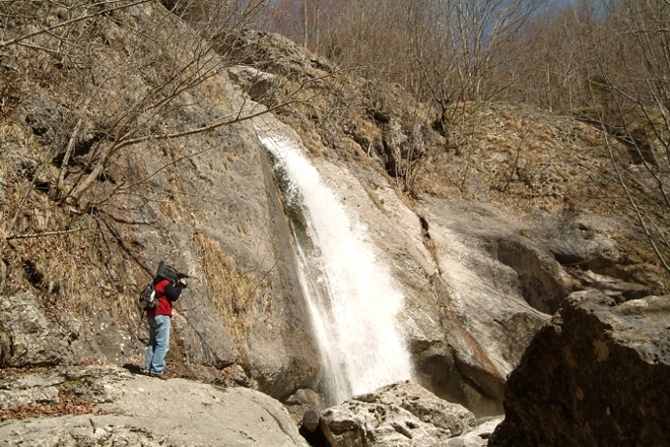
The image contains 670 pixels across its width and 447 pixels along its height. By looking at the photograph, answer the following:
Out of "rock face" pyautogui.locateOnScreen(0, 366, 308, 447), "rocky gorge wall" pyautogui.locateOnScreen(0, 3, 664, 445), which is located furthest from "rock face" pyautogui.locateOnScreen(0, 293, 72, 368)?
"rock face" pyautogui.locateOnScreen(0, 366, 308, 447)

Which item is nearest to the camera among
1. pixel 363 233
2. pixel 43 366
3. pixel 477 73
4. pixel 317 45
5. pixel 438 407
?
pixel 43 366

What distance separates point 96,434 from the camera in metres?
5.35

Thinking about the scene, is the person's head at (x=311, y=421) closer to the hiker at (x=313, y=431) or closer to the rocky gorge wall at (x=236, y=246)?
the hiker at (x=313, y=431)

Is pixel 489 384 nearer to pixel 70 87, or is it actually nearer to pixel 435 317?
pixel 435 317

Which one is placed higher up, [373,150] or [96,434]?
[373,150]

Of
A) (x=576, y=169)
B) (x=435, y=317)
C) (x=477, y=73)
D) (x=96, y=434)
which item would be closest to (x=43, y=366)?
(x=96, y=434)

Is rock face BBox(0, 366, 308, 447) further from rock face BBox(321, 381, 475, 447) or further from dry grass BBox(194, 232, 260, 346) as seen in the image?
dry grass BBox(194, 232, 260, 346)

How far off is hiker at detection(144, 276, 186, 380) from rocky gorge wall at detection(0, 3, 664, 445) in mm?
440

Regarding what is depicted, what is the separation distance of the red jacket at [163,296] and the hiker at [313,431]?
7.74ft

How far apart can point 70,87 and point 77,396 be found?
6.04 meters

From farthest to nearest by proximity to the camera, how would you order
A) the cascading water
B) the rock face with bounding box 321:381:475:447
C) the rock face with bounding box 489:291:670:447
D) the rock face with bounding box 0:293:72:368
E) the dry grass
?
the cascading water < the dry grass < the rock face with bounding box 321:381:475:447 < the rock face with bounding box 0:293:72:368 < the rock face with bounding box 489:291:670:447

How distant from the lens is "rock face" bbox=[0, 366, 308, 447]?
209 inches

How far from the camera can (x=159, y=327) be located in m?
7.70

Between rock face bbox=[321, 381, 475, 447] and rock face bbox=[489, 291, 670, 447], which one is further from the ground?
Answer: rock face bbox=[489, 291, 670, 447]
